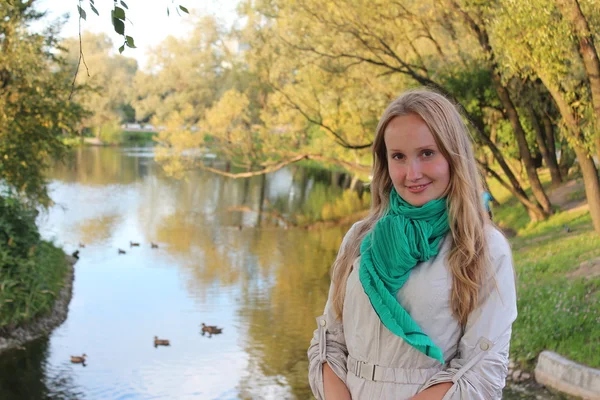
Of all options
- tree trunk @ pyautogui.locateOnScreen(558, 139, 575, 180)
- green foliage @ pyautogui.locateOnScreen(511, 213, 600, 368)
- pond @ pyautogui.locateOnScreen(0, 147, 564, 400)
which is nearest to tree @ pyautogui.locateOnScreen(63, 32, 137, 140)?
pond @ pyautogui.locateOnScreen(0, 147, 564, 400)

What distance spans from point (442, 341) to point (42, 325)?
10.6 m

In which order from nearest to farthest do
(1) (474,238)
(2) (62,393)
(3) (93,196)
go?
(1) (474,238) < (2) (62,393) < (3) (93,196)

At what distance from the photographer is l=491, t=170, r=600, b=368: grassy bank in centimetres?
707

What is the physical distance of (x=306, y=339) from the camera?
445 inches

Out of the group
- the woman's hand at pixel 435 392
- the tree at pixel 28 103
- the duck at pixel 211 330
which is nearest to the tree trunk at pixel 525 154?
the duck at pixel 211 330

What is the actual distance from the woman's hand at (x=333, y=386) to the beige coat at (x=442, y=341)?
0.16 feet

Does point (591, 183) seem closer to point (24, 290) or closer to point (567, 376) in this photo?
point (567, 376)

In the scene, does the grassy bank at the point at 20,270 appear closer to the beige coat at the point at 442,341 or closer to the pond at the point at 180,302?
the pond at the point at 180,302

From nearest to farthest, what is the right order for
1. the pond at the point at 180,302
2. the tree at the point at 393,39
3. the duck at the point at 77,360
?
the pond at the point at 180,302 < the duck at the point at 77,360 < the tree at the point at 393,39

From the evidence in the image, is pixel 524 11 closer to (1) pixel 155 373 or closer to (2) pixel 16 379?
(1) pixel 155 373

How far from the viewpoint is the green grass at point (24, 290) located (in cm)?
1068

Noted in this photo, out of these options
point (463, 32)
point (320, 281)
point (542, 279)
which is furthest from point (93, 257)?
point (542, 279)

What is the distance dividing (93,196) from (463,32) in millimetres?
17037

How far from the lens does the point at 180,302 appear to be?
13672 mm
